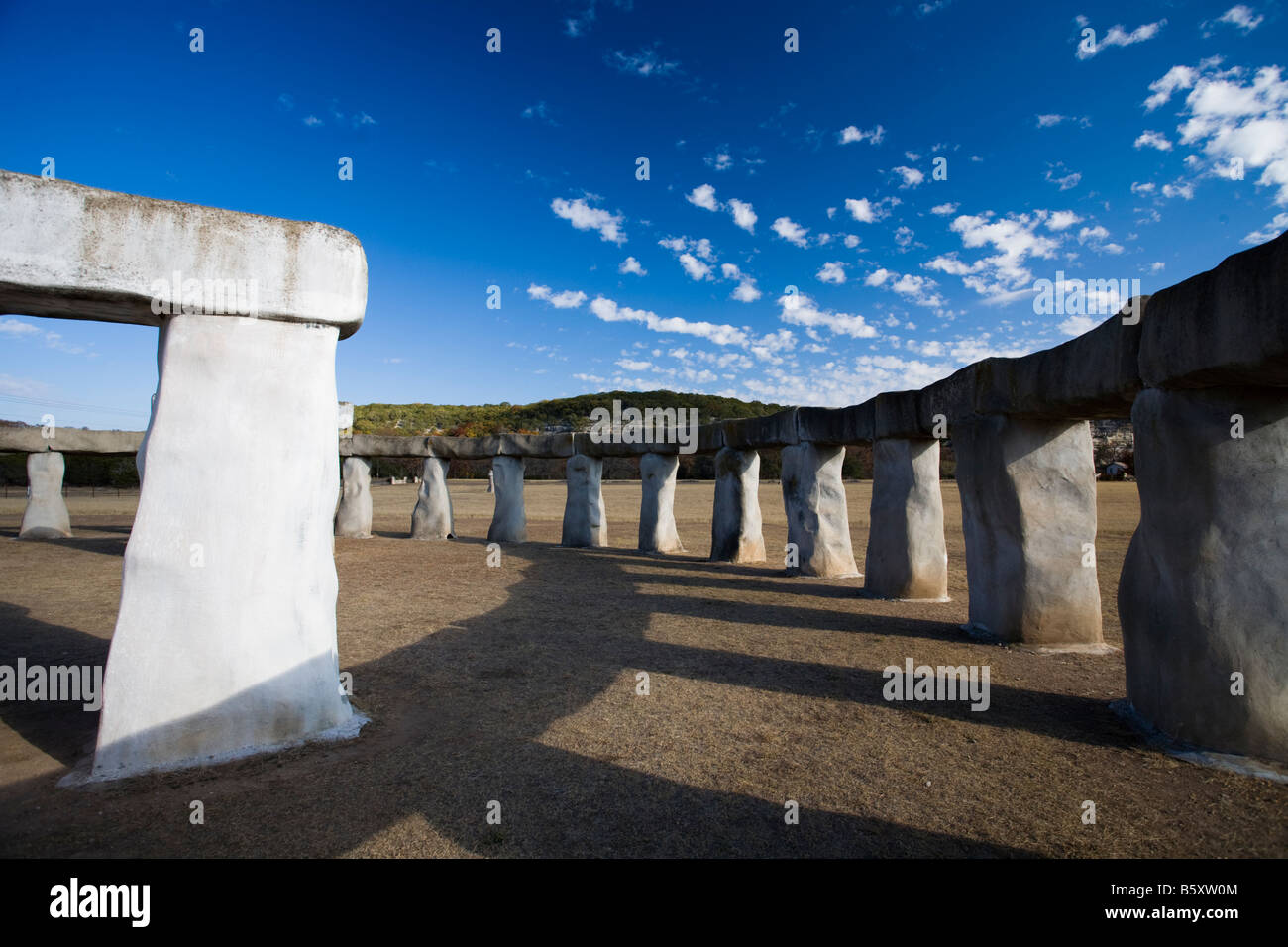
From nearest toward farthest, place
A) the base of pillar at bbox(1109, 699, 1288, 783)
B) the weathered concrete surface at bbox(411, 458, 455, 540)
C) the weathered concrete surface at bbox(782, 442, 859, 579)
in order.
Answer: the base of pillar at bbox(1109, 699, 1288, 783) < the weathered concrete surface at bbox(782, 442, 859, 579) < the weathered concrete surface at bbox(411, 458, 455, 540)

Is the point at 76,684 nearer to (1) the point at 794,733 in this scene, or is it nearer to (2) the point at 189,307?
(2) the point at 189,307

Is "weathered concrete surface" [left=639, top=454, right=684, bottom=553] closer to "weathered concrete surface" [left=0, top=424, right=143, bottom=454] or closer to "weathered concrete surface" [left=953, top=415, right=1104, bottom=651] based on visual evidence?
"weathered concrete surface" [left=953, top=415, right=1104, bottom=651]

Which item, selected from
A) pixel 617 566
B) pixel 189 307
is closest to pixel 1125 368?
pixel 189 307

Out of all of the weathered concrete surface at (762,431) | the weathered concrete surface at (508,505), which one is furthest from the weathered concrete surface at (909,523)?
the weathered concrete surface at (508,505)

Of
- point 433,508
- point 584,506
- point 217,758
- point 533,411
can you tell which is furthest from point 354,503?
point 533,411

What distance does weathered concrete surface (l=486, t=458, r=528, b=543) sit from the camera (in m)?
15.5

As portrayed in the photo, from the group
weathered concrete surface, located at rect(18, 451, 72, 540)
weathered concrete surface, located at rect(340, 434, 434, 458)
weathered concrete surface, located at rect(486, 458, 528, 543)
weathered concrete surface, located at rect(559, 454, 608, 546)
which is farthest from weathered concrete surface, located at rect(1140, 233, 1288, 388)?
weathered concrete surface, located at rect(18, 451, 72, 540)

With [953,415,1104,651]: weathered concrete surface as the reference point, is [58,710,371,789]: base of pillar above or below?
below

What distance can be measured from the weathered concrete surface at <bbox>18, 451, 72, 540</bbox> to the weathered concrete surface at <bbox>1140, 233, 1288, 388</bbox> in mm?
20122

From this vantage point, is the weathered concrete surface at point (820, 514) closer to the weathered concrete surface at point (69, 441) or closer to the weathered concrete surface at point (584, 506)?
the weathered concrete surface at point (584, 506)

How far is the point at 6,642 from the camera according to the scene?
20.6ft

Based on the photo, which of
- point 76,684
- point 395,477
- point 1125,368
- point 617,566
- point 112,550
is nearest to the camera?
point 1125,368

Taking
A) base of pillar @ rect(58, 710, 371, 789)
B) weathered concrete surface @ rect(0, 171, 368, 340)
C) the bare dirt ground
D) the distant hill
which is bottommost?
the bare dirt ground

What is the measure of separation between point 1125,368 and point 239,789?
19.2 ft
